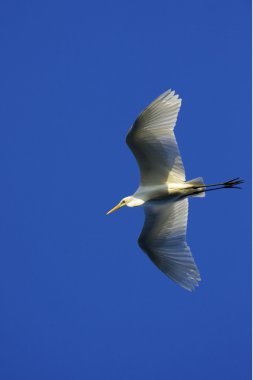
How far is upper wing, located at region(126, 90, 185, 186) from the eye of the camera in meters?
10.3

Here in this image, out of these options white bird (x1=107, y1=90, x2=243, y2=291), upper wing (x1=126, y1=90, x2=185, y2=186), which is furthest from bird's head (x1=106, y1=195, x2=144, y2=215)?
upper wing (x1=126, y1=90, x2=185, y2=186)

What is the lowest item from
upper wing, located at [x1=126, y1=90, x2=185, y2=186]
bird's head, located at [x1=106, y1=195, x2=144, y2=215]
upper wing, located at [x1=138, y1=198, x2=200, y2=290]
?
upper wing, located at [x1=138, y1=198, x2=200, y2=290]

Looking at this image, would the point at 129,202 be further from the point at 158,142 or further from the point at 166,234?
the point at 158,142

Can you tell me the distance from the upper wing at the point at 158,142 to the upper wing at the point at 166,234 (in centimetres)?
46

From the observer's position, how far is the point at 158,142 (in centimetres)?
1062

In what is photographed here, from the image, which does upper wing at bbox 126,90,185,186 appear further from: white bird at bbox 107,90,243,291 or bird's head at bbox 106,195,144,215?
bird's head at bbox 106,195,144,215

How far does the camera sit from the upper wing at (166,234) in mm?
11289

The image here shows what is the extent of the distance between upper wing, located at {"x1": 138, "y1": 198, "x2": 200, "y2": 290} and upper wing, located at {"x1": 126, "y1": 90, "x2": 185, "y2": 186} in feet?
1.49

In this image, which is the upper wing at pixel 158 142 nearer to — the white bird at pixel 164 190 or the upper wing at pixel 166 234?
the white bird at pixel 164 190

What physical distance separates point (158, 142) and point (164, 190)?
78 centimetres

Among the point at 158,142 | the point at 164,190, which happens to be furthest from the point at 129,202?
the point at 158,142

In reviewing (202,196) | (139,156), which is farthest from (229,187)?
(139,156)

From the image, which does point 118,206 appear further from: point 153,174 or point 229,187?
point 229,187

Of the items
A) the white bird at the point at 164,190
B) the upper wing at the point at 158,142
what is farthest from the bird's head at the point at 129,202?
the upper wing at the point at 158,142
